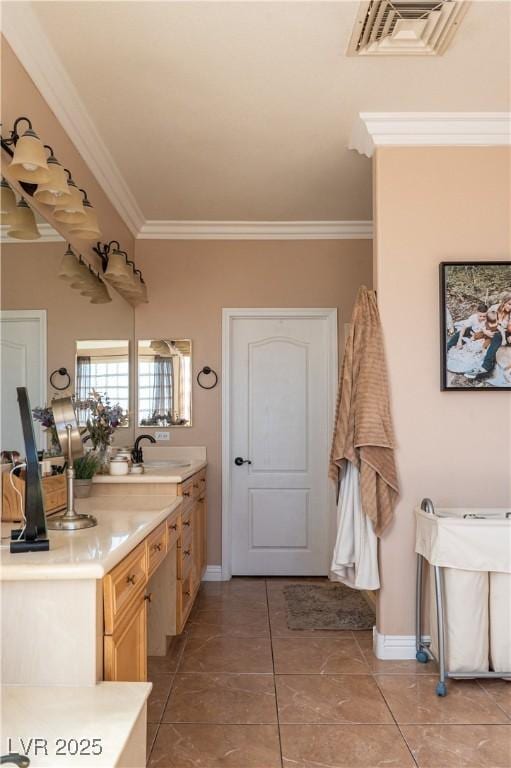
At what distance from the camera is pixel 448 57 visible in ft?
8.24

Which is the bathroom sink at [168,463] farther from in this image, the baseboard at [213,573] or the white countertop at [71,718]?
the white countertop at [71,718]

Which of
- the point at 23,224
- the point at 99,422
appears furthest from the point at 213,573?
the point at 23,224

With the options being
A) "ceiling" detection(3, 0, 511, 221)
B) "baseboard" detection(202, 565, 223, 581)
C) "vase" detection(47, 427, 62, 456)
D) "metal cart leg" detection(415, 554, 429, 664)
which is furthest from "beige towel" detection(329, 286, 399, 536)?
"baseboard" detection(202, 565, 223, 581)

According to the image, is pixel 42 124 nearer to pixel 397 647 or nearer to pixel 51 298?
pixel 51 298

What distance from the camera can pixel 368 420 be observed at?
9.68ft

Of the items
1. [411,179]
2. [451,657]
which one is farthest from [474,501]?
[411,179]

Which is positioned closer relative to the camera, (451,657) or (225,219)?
(451,657)

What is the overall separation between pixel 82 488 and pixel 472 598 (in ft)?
6.27

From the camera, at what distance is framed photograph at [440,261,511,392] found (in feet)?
9.96

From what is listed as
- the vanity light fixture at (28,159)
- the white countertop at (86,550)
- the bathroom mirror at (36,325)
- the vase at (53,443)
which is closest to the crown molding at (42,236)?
the bathroom mirror at (36,325)

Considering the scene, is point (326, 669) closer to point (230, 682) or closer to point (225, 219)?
point (230, 682)

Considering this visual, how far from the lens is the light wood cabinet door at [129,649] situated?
5.41ft

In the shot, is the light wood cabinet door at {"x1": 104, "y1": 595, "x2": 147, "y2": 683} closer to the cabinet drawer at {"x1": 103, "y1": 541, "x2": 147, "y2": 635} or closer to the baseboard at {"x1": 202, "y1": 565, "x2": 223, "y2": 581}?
→ the cabinet drawer at {"x1": 103, "y1": 541, "x2": 147, "y2": 635}

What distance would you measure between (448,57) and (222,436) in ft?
9.56
